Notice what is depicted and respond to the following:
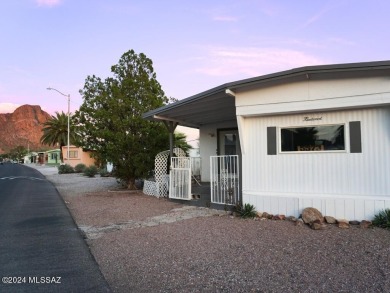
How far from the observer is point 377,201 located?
23.0ft

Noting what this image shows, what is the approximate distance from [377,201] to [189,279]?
15.9ft

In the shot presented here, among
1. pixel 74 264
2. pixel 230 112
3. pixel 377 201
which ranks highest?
pixel 230 112

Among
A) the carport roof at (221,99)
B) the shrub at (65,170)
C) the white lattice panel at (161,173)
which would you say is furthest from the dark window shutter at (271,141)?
the shrub at (65,170)

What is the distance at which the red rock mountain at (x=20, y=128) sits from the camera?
174075mm

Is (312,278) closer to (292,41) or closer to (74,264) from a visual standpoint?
(74,264)

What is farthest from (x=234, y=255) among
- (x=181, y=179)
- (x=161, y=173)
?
(x=161, y=173)

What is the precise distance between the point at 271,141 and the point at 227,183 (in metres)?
1.82

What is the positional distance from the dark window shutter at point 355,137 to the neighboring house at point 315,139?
0.02 metres

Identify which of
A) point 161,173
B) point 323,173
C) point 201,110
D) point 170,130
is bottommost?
point 161,173

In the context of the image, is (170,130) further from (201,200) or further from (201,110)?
(201,200)

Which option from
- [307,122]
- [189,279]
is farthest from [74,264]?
[307,122]

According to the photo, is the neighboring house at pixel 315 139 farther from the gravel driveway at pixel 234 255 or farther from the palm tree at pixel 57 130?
the palm tree at pixel 57 130

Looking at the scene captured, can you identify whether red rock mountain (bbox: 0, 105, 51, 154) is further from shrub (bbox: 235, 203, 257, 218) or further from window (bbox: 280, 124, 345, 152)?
window (bbox: 280, 124, 345, 152)

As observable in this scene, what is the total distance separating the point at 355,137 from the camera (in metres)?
7.36
